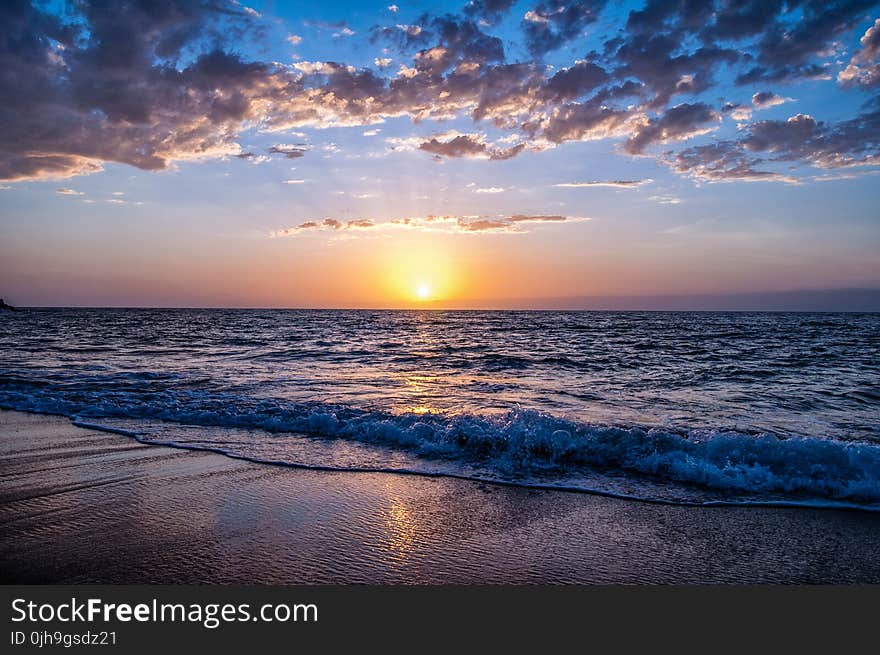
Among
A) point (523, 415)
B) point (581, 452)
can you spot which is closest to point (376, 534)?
point (581, 452)

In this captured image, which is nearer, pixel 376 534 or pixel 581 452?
pixel 376 534

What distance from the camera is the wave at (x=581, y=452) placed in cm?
635

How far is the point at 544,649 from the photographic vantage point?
3133mm

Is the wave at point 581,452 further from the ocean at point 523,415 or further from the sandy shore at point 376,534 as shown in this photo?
the sandy shore at point 376,534

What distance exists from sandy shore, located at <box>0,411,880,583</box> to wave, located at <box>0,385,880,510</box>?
1.85 ft

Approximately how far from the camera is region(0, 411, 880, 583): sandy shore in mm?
4062

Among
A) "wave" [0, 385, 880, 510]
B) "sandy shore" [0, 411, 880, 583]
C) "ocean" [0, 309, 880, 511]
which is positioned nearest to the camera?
"sandy shore" [0, 411, 880, 583]

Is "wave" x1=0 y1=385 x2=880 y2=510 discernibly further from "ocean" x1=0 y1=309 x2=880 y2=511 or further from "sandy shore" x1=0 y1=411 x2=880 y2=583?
"sandy shore" x1=0 y1=411 x2=880 y2=583

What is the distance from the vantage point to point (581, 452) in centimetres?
768

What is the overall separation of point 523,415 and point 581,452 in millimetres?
1366

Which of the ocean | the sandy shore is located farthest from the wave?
the sandy shore

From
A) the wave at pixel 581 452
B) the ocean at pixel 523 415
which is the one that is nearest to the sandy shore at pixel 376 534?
the wave at pixel 581 452

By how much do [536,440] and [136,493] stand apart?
533cm

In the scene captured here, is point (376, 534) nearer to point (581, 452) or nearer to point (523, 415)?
point (581, 452)
